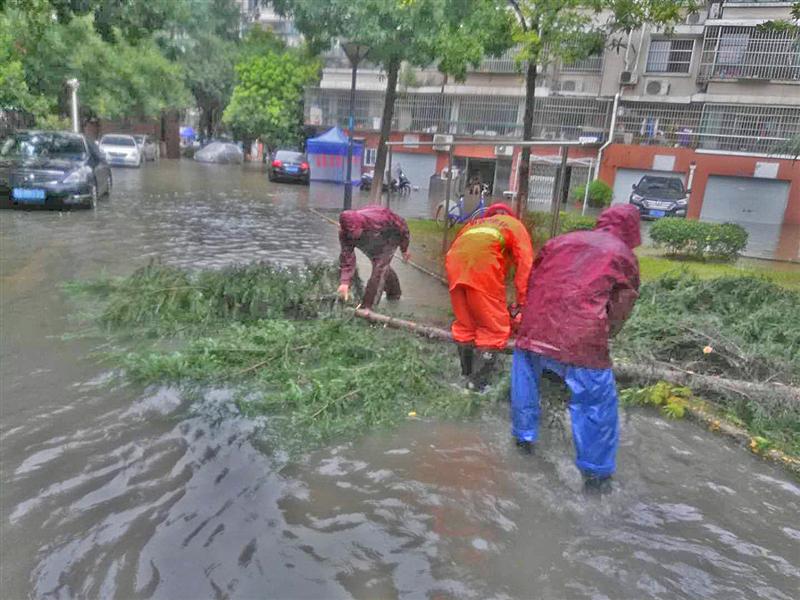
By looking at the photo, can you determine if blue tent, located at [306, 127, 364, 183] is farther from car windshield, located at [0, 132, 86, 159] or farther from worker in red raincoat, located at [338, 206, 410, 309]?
worker in red raincoat, located at [338, 206, 410, 309]

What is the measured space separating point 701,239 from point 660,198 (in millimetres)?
12691

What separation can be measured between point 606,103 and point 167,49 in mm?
23312

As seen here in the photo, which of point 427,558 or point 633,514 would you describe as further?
point 633,514

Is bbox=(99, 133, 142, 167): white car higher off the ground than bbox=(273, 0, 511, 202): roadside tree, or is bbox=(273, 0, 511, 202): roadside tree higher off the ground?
bbox=(273, 0, 511, 202): roadside tree

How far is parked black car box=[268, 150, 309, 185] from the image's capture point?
27781mm

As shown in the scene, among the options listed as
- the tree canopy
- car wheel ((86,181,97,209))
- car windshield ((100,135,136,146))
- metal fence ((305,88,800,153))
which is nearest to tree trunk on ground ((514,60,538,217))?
car wheel ((86,181,97,209))

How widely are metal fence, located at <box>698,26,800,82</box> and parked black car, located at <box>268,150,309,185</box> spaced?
57.7 ft

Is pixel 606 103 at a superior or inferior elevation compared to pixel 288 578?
superior

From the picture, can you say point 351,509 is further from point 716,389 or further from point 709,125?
point 709,125

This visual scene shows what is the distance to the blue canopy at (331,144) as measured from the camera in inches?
1127

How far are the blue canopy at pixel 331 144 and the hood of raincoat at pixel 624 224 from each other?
25.5 metres

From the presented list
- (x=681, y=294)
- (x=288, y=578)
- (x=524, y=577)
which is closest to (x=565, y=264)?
(x=524, y=577)

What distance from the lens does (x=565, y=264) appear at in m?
3.81

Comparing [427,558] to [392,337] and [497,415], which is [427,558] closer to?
[497,415]
